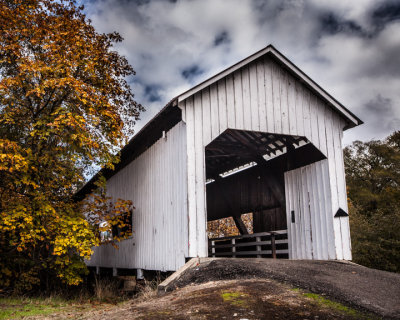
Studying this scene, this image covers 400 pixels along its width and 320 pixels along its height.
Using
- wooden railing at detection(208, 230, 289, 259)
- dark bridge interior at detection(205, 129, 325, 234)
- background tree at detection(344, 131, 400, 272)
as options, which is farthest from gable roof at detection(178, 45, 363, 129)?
background tree at detection(344, 131, 400, 272)

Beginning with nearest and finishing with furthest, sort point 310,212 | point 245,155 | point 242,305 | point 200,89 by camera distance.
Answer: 1. point 242,305
2. point 200,89
3. point 310,212
4. point 245,155

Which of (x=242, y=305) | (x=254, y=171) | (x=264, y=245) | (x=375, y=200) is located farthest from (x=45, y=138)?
(x=375, y=200)

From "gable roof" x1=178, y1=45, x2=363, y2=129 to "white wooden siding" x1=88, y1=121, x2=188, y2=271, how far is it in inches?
59.3

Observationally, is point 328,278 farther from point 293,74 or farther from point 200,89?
point 293,74

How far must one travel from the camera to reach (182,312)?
5.12 m

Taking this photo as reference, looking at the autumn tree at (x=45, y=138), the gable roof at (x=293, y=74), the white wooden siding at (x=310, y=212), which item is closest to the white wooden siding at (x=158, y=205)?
the autumn tree at (x=45, y=138)

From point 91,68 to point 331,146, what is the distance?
7065mm

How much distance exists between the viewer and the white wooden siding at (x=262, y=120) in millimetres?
9164

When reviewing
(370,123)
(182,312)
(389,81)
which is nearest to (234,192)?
(182,312)

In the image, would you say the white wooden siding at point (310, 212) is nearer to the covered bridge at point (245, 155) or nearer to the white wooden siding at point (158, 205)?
the covered bridge at point (245, 155)

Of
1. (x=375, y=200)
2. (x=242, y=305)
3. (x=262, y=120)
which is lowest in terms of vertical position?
(x=242, y=305)

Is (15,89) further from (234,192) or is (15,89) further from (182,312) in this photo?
(234,192)

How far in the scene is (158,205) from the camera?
1091 centimetres

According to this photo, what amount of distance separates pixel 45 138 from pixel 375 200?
27.6 meters
